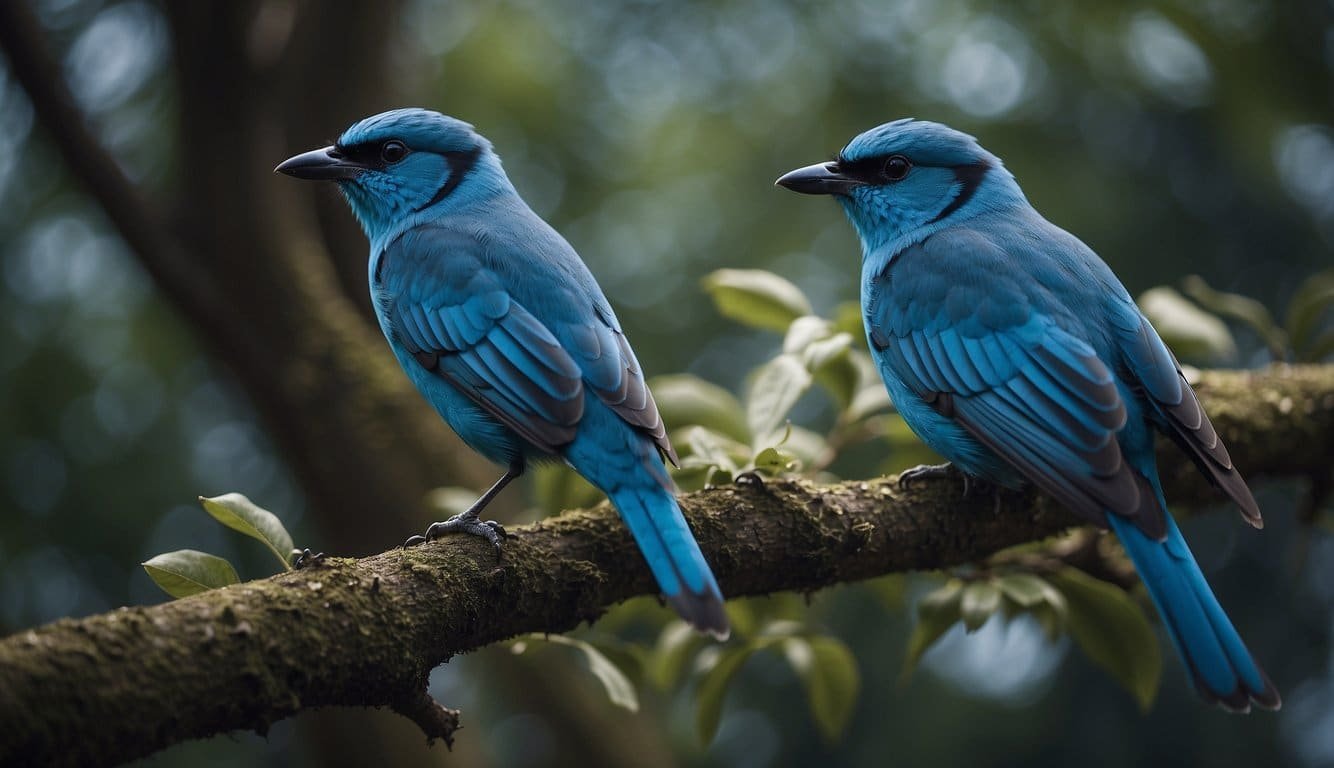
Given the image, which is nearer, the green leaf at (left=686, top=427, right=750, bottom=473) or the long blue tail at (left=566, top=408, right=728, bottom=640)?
the long blue tail at (left=566, top=408, right=728, bottom=640)

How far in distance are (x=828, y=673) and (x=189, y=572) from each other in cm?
215

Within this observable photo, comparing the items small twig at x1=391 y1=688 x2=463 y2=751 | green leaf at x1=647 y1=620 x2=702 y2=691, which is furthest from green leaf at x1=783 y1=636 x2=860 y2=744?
small twig at x1=391 y1=688 x2=463 y2=751

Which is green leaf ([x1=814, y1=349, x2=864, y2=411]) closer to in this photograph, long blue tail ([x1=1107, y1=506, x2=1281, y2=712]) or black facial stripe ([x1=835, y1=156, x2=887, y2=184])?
black facial stripe ([x1=835, y1=156, x2=887, y2=184])

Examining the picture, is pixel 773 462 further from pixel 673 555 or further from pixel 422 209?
pixel 422 209

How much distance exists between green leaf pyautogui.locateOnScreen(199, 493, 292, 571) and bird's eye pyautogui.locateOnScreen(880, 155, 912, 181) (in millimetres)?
2452

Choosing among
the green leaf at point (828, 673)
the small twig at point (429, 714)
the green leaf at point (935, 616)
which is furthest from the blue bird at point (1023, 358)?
the small twig at point (429, 714)

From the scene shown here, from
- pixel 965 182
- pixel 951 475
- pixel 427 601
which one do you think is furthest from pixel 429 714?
pixel 965 182

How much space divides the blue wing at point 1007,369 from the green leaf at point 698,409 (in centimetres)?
58

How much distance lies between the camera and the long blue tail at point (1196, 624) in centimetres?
277

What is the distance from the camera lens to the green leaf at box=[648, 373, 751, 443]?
13.4 feet

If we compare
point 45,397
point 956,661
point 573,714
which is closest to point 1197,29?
point 956,661

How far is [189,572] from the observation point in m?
2.61

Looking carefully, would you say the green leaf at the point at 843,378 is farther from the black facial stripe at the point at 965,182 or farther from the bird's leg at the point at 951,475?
the black facial stripe at the point at 965,182

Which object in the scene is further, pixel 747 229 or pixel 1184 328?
pixel 747 229
